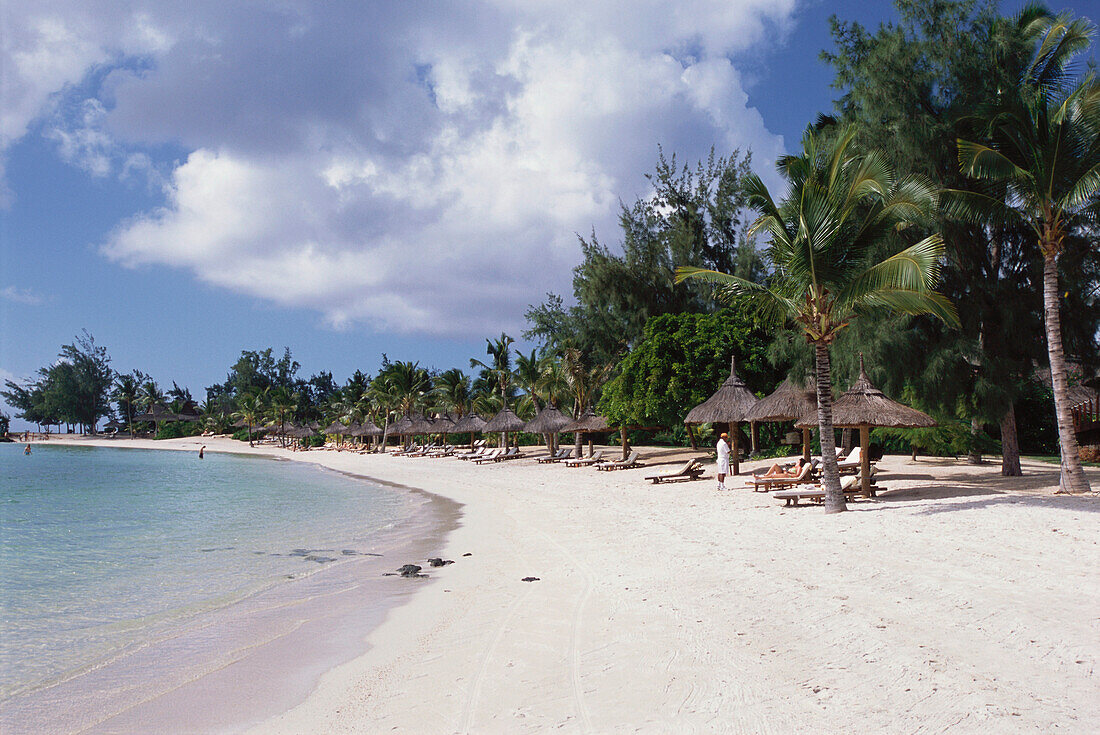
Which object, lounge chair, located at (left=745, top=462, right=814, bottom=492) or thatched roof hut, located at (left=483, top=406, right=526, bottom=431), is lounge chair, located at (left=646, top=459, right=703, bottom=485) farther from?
thatched roof hut, located at (left=483, top=406, right=526, bottom=431)

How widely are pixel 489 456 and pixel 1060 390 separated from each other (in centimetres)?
2591

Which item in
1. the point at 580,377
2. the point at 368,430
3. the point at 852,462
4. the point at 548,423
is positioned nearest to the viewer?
the point at 852,462

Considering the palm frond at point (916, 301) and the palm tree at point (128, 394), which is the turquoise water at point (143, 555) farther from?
the palm tree at point (128, 394)

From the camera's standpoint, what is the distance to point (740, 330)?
23.2 m

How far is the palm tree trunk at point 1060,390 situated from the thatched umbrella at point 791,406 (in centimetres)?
507

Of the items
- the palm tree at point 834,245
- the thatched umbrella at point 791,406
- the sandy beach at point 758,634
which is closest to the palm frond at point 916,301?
the palm tree at point 834,245

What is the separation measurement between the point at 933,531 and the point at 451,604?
620 centimetres

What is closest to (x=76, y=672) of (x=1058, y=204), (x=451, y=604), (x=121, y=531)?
(x=451, y=604)

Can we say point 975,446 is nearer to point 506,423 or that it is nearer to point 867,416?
point 867,416

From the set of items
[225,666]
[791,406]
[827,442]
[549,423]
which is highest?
[791,406]

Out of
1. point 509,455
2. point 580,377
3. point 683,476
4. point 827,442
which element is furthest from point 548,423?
point 827,442

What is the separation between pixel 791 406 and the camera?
1623cm

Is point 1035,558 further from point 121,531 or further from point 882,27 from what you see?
point 121,531

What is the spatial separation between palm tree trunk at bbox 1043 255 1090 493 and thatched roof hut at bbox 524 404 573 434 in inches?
762
